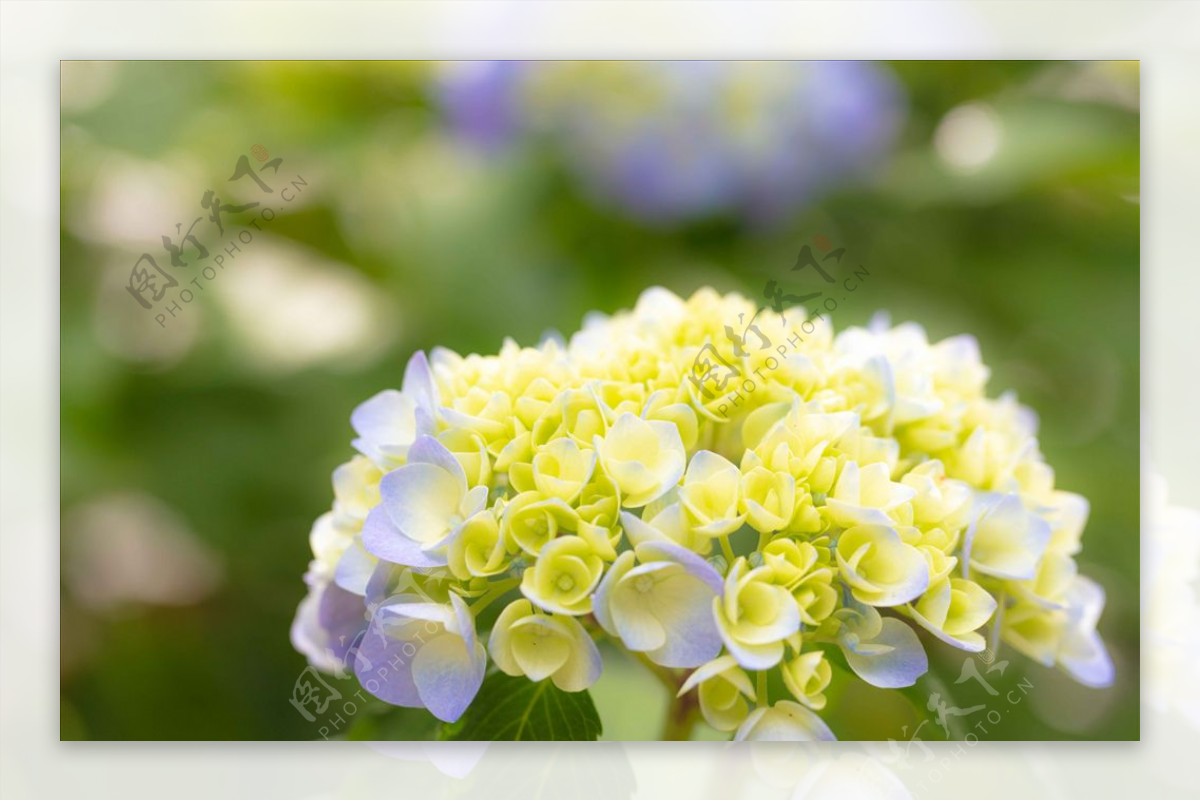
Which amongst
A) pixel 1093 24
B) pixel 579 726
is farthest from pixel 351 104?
pixel 1093 24

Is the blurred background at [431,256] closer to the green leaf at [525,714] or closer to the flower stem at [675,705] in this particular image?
the green leaf at [525,714]

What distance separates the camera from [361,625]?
0.91 m

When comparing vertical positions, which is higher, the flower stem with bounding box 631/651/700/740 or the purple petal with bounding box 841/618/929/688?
the purple petal with bounding box 841/618/929/688

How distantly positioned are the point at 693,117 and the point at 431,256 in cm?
33

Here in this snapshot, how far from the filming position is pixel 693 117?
1.07 meters

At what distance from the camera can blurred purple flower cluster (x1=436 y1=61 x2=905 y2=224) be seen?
1.07 meters

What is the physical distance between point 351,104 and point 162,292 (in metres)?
0.30
